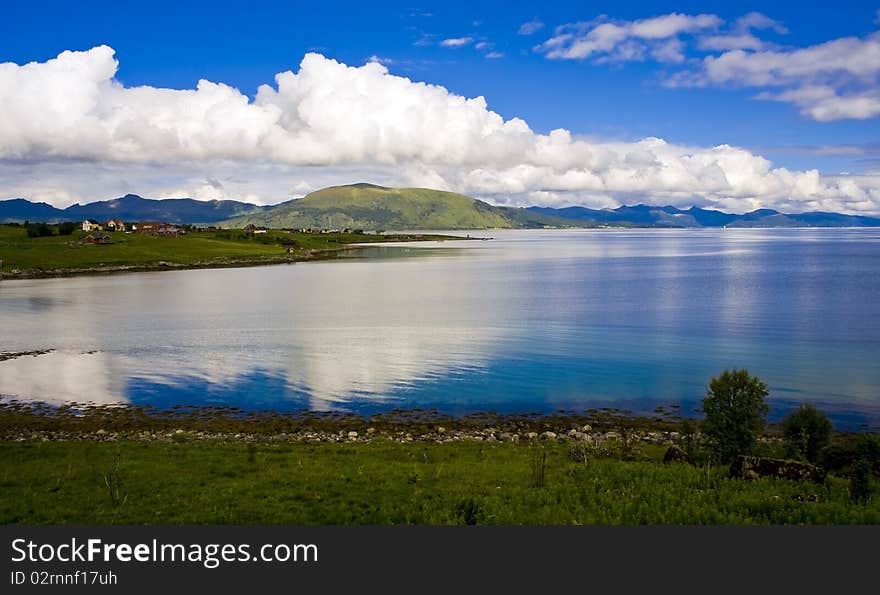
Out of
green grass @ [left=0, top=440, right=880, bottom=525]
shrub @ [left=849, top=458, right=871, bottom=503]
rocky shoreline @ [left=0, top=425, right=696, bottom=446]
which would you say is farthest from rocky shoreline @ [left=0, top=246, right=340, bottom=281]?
shrub @ [left=849, top=458, right=871, bottom=503]

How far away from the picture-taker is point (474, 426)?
34562 millimetres

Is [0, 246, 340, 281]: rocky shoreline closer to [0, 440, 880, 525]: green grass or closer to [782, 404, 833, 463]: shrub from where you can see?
[0, 440, 880, 525]: green grass

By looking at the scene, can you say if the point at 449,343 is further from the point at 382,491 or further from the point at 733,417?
→ the point at 382,491

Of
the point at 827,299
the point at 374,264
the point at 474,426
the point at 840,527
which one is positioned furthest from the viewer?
the point at 374,264

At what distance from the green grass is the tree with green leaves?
258 centimetres

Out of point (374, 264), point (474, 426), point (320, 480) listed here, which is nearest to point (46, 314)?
point (474, 426)

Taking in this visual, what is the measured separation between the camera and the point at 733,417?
23562 millimetres

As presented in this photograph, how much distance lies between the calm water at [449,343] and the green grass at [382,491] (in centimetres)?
1594

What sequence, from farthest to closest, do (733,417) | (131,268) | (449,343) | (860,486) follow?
(131,268) → (449,343) → (733,417) → (860,486)

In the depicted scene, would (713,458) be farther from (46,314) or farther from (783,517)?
(46,314)

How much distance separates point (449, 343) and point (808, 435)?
39.7m

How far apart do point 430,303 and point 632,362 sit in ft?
155

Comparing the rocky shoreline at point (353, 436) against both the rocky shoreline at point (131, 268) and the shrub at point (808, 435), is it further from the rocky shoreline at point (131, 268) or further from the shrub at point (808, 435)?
the rocky shoreline at point (131, 268)

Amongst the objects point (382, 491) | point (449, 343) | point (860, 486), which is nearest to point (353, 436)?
point (382, 491)
